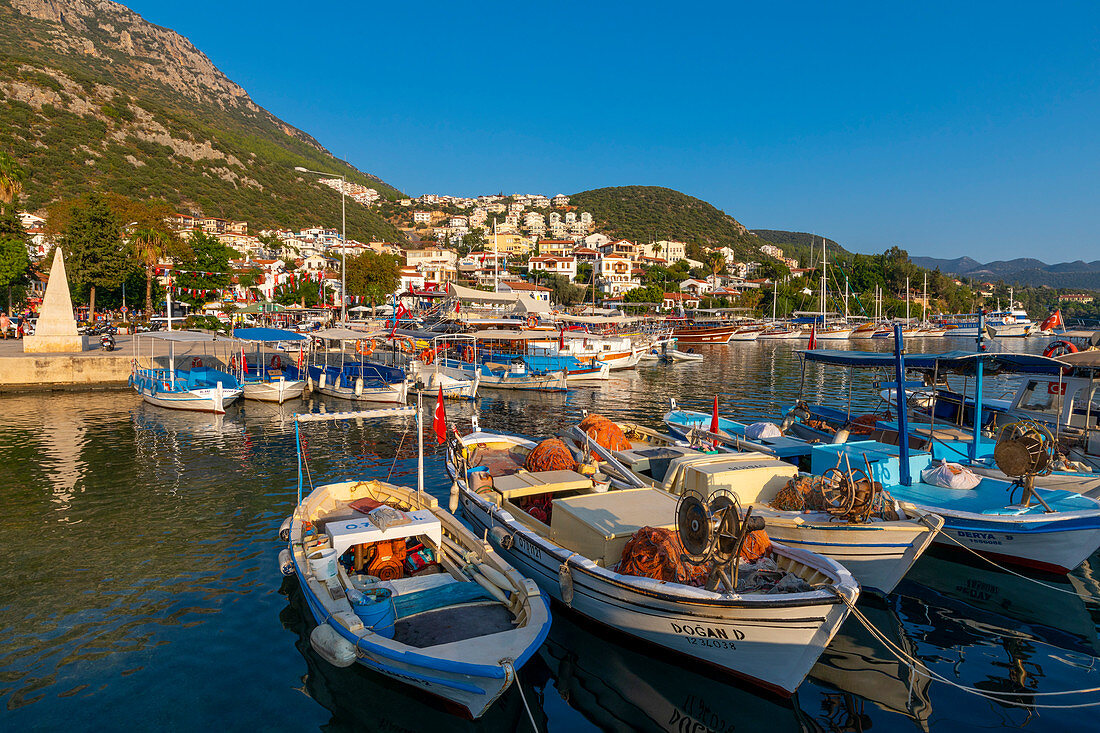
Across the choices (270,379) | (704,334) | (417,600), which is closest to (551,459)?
(417,600)

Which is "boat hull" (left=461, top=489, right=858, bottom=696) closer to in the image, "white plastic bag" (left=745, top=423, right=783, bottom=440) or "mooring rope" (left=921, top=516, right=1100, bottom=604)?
"mooring rope" (left=921, top=516, right=1100, bottom=604)

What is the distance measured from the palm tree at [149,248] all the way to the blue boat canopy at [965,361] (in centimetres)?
6008

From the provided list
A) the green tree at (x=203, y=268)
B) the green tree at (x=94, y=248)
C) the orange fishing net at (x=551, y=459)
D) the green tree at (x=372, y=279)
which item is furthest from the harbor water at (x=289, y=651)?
the green tree at (x=372, y=279)

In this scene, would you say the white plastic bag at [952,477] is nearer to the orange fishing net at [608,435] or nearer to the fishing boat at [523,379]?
the orange fishing net at [608,435]

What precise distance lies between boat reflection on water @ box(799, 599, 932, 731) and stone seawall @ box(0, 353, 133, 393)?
41.5 m

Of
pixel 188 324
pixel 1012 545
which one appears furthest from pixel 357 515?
pixel 188 324

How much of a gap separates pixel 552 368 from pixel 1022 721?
37381mm

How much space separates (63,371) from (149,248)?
25.2 meters

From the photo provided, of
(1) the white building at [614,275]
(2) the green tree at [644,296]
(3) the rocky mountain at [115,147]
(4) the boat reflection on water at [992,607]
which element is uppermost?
(3) the rocky mountain at [115,147]

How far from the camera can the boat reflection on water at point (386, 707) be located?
24.8 feet

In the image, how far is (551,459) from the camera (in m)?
14.0

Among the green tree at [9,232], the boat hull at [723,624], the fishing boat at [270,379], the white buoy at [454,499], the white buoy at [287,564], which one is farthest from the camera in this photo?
the green tree at [9,232]

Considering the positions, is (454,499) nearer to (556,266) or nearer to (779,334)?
(779,334)

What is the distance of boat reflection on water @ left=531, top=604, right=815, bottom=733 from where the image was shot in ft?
25.7
